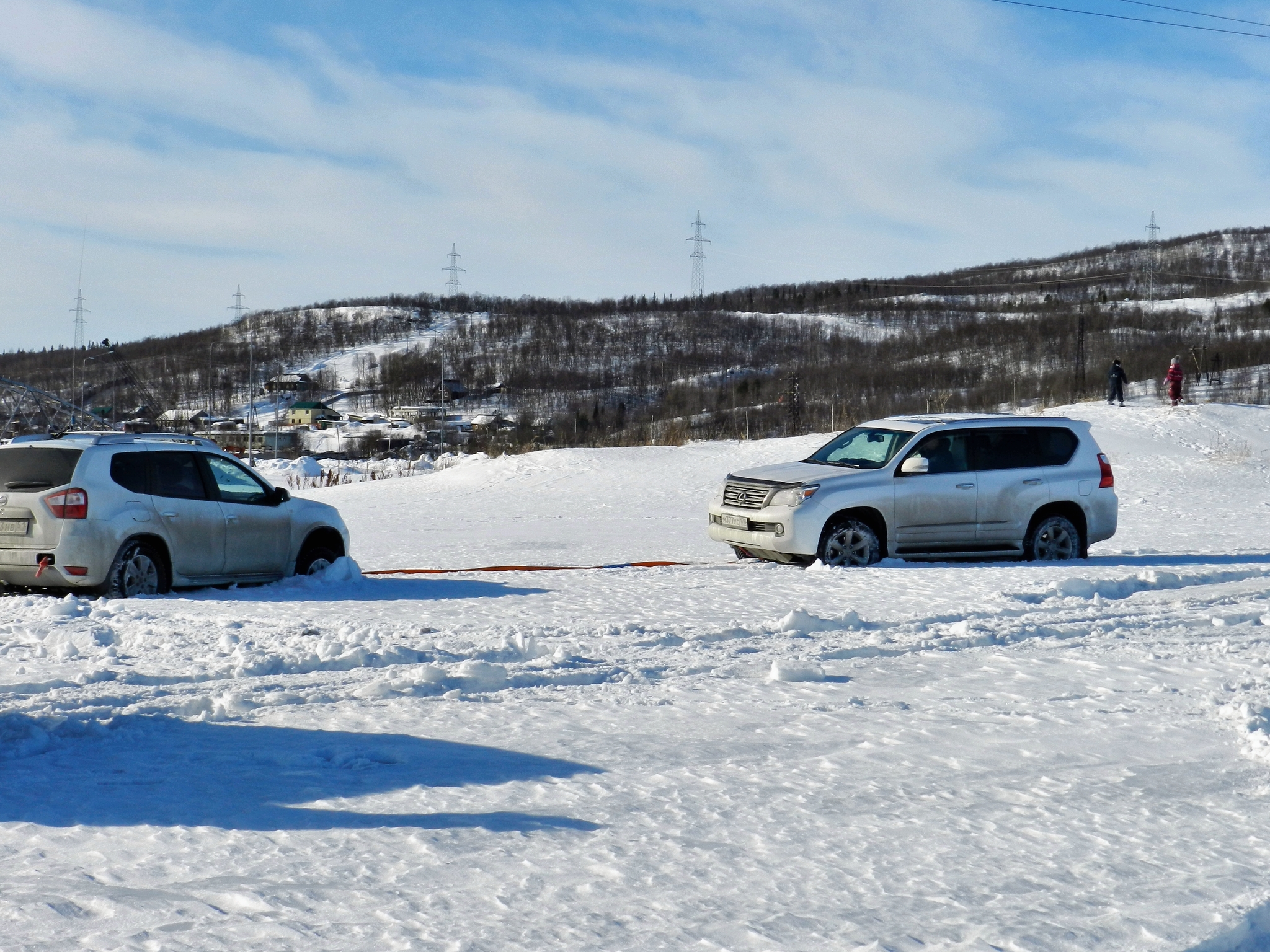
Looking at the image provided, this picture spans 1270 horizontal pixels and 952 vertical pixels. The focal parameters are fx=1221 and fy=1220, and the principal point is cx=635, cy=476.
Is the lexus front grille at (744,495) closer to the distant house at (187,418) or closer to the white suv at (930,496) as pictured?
the white suv at (930,496)

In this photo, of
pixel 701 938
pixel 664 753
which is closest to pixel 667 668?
pixel 664 753

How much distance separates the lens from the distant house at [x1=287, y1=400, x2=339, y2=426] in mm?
130125

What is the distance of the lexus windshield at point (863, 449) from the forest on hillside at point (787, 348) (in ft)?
202

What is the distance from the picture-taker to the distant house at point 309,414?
130125 mm

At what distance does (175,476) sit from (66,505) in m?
1.16

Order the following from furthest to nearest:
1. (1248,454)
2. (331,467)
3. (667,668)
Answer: (331,467) < (1248,454) < (667,668)

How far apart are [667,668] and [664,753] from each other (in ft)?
6.44

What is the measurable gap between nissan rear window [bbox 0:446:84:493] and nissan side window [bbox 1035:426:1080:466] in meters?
10.4

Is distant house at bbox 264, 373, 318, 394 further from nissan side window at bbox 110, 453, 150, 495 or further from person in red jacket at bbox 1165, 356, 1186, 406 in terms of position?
nissan side window at bbox 110, 453, 150, 495

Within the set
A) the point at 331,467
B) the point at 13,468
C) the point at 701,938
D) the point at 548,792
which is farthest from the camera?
the point at 331,467

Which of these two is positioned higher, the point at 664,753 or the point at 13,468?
the point at 13,468

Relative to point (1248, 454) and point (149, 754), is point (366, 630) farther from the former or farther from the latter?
point (1248, 454)

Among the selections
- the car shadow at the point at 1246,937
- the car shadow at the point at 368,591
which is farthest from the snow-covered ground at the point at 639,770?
the car shadow at the point at 368,591

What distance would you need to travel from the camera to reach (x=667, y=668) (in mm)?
7668
